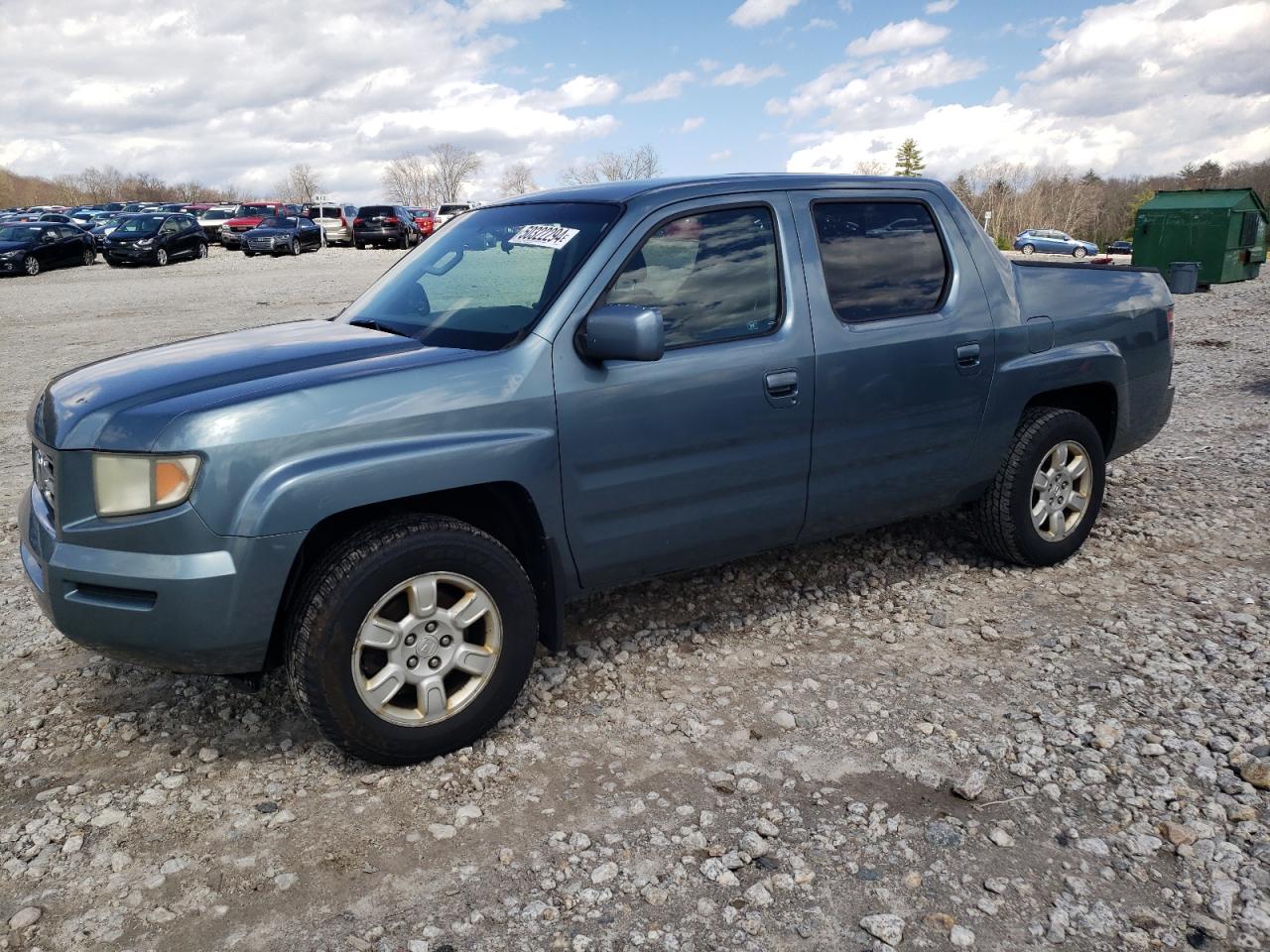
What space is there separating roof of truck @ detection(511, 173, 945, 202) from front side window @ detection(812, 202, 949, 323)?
10 centimetres

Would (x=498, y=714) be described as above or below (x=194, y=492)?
below

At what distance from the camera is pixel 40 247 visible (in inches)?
1143

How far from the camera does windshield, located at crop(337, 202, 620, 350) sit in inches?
142

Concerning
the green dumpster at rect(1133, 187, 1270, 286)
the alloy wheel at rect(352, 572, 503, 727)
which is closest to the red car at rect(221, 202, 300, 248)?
the green dumpster at rect(1133, 187, 1270, 286)

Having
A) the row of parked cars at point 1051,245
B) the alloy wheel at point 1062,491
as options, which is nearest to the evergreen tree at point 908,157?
the row of parked cars at point 1051,245

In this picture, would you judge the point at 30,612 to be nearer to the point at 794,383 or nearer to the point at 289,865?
the point at 289,865

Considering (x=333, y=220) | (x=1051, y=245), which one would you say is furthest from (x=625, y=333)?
(x=1051, y=245)

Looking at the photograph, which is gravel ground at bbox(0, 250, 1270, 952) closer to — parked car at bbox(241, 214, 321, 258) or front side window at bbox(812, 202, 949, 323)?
front side window at bbox(812, 202, 949, 323)

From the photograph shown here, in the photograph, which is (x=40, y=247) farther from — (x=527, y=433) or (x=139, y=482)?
(x=527, y=433)

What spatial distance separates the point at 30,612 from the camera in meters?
4.69

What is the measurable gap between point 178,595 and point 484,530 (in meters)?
1.04

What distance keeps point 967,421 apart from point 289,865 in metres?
3.19

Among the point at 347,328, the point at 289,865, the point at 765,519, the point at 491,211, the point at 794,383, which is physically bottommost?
the point at 289,865

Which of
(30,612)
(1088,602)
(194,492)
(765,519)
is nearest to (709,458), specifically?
(765,519)
